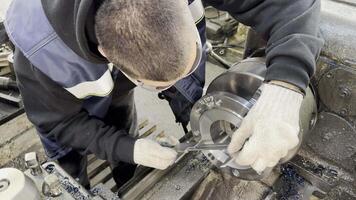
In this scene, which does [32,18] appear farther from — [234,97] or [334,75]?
[334,75]

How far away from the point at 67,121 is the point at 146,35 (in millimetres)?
520

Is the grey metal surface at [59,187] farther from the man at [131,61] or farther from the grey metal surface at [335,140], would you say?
the grey metal surface at [335,140]

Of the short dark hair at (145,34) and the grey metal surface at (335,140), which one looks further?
the grey metal surface at (335,140)

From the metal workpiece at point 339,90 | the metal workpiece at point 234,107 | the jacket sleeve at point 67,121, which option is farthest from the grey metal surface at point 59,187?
the metal workpiece at point 339,90

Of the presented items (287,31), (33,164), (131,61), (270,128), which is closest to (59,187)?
(33,164)

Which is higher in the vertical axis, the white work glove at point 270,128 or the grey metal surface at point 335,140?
the white work glove at point 270,128

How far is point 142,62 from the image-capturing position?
0.67m

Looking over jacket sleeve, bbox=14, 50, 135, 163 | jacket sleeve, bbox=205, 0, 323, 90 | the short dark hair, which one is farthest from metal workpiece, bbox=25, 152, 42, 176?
jacket sleeve, bbox=205, 0, 323, 90

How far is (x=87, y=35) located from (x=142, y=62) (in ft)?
0.46

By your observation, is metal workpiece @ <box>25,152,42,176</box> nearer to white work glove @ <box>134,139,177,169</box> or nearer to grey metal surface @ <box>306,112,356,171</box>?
white work glove @ <box>134,139,177,169</box>

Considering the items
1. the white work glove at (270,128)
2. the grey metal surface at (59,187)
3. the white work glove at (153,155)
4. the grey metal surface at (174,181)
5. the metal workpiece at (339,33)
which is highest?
the metal workpiece at (339,33)

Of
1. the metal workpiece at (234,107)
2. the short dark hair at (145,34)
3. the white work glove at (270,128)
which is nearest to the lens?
the short dark hair at (145,34)

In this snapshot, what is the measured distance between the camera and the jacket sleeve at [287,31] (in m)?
0.85

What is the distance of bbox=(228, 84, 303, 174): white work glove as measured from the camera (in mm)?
819
